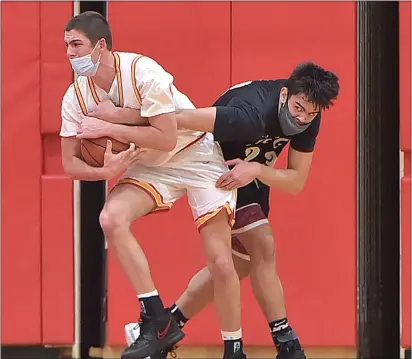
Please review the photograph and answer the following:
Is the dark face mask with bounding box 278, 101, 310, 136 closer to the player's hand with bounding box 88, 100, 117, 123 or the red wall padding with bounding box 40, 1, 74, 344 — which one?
the player's hand with bounding box 88, 100, 117, 123

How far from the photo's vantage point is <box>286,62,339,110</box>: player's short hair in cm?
269

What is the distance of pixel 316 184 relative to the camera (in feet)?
12.0

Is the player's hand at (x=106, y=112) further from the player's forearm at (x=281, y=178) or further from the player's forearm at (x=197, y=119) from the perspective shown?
the player's forearm at (x=281, y=178)

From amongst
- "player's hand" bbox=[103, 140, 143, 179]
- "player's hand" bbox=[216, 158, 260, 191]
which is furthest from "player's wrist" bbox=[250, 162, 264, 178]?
"player's hand" bbox=[103, 140, 143, 179]

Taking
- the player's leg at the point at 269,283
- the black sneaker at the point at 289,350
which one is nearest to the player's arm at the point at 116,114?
the player's leg at the point at 269,283

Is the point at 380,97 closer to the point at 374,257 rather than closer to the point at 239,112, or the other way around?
the point at 374,257

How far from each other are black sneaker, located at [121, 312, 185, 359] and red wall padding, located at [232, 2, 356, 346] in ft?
3.45

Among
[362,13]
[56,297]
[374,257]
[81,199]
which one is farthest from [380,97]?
[56,297]

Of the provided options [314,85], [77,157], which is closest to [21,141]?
[77,157]

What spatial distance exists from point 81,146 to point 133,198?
0.86ft

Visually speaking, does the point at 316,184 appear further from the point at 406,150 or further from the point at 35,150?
the point at 35,150

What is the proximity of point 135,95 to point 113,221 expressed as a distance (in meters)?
0.43

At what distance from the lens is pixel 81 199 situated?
379cm

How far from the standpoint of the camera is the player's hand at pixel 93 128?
8.47 feet
